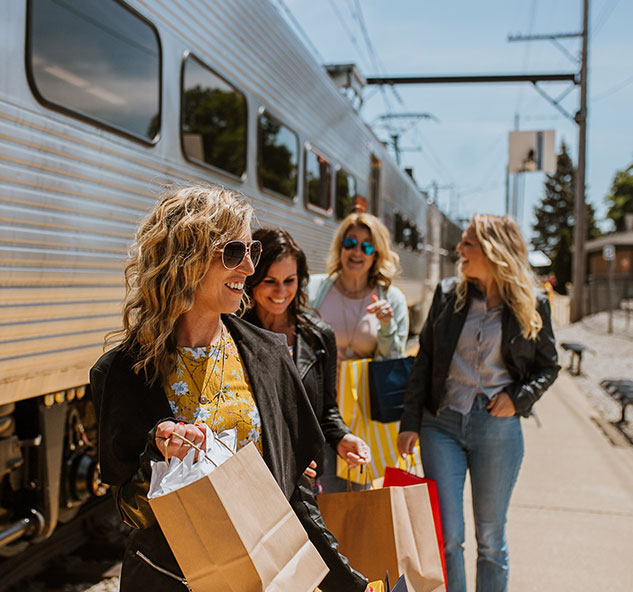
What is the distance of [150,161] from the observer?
3.76 metres

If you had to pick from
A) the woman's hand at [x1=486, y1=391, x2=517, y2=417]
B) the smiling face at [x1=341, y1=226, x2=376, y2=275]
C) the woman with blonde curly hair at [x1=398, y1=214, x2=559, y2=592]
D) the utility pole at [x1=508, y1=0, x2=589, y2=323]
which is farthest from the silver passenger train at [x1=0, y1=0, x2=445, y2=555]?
the utility pole at [x1=508, y1=0, x2=589, y2=323]

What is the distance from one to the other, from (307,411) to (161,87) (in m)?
2.56

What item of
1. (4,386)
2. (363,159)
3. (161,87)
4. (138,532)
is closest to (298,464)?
(138,532)

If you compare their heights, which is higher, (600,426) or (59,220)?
(59,220)

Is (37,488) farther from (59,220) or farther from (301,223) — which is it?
(301,223)

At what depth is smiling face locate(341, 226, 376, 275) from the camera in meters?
3.51

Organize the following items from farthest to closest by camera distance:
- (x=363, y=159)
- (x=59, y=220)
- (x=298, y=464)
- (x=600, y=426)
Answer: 1. (x=363, y=159)
2. (x=600, y=426)
3. (x=59, y=220)
4. (x=298, y=464)

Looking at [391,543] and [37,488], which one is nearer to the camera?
[391,543]

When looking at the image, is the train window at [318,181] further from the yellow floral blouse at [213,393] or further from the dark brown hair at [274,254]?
the yellow floral blouse at [213,393]

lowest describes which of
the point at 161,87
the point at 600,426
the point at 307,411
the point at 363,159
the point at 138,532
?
the point at 600,426

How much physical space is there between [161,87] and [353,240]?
140 centimetres

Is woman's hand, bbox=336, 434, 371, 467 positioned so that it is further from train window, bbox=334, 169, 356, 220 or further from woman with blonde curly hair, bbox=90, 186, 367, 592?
train window, bbox=334, 169, 356, 220

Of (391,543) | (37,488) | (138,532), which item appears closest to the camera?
(138,532)

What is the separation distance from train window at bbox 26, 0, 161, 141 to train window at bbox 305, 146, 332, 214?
2829mm
